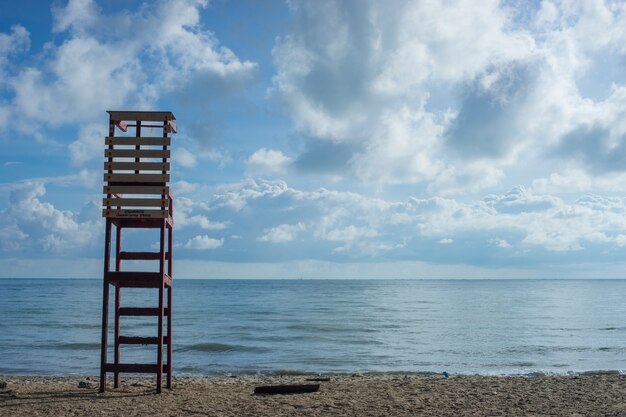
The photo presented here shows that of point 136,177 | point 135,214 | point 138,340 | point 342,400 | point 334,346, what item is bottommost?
point 334,346

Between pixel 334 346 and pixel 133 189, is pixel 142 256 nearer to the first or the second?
pixel 133 189

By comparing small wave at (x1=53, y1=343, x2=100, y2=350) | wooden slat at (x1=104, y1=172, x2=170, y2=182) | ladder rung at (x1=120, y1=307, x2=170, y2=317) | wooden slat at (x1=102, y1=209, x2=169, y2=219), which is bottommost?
small wave at (x1=53, y1=343, x2=100, y2=350)

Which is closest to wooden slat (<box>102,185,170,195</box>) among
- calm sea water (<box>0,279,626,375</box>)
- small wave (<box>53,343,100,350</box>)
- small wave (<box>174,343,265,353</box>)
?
calm sea water (<box>0,279,626,375</box>)

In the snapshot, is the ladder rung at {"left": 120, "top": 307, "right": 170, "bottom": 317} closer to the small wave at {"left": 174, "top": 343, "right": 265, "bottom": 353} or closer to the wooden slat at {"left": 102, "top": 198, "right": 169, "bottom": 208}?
the wooden slat at {"left": 102, "top": 198, "right": 169, "bottom": 208}

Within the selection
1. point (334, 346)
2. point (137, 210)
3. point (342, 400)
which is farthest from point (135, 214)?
point (334, 346)

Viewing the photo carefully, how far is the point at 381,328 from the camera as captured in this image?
1272 inches

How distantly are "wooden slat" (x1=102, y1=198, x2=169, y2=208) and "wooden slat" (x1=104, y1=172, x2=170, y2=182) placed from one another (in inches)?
13.1

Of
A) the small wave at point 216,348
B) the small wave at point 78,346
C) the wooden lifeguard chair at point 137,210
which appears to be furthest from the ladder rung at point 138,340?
the small wave at point 78,346

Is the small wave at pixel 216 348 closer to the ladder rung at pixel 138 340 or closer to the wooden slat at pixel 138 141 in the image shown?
the ladder rung at pixel 138 340

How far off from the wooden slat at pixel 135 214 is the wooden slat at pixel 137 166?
714mm

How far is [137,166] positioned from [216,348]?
13819 mm

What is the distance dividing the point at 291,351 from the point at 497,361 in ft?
23.3

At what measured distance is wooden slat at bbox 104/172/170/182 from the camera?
35.7 ft

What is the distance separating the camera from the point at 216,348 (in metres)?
23.5
